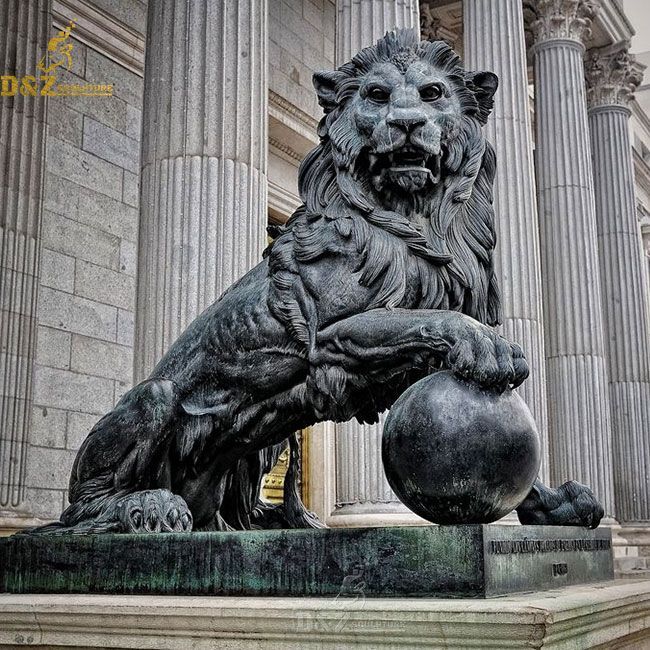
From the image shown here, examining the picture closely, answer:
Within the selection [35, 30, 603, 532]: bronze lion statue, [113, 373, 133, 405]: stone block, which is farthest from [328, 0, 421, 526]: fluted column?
[35, 30, 603, 532]: bronze lion statue

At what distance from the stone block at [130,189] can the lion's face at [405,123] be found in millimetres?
10303

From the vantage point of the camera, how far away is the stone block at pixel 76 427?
12555mm

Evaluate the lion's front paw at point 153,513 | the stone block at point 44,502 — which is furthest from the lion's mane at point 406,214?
the stone block at point 44,502

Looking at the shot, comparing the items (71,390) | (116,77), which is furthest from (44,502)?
(116,77)

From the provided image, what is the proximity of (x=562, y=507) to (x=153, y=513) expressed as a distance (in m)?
1.74

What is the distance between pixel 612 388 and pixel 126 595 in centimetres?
1916

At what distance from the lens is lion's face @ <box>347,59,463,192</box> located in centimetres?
413

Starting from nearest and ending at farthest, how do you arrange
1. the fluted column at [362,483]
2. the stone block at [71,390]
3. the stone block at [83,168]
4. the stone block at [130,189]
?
the fluted column at [362,483], the stone block at [71,390], the stone block at [83,168], the stone block at [130,189]

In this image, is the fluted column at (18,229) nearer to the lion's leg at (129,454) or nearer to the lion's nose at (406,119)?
the lion's leg at (129,454)

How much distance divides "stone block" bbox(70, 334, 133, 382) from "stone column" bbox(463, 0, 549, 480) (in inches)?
208

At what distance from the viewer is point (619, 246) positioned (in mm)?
22000

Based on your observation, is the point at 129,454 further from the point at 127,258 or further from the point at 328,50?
the point at 328,50

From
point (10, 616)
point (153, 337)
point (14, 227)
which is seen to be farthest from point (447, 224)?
point (14, 227)

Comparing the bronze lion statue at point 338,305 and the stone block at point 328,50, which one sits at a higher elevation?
the stone block at point 328,50
